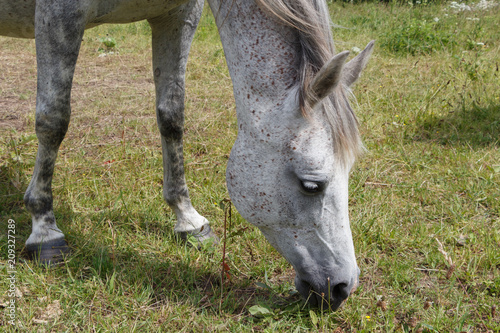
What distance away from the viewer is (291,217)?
1.69 meters

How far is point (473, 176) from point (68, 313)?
282cm

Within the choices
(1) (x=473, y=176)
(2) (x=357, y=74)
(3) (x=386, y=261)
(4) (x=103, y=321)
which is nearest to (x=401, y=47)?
(1) (x=473, y=176)

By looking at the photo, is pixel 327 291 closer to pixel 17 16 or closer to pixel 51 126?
pixel 51 126

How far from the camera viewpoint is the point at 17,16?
2180 mm

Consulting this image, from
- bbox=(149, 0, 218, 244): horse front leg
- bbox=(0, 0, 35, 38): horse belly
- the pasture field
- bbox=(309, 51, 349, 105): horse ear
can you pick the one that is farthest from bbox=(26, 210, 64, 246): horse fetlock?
bbox=(309, 51, 349, 105): horse ear

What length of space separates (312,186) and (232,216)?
1.17 meters

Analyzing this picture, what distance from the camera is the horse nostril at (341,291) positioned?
5.60 feet

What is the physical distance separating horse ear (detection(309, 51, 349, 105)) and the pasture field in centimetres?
42

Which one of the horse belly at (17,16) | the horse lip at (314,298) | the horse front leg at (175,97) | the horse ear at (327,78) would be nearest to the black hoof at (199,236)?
the horse front leg at (175,97)

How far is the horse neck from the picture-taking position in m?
1.62

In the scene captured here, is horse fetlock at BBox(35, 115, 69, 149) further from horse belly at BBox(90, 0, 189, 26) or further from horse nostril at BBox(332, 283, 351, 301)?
horse nostril at BBox(332, 283, 351, 301)

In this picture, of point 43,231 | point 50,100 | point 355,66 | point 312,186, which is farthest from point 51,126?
point 355,66

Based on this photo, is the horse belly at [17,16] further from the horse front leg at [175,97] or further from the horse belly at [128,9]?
the horse front leg at [175,97]

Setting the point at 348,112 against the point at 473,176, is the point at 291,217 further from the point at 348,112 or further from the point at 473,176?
the point at 473,176
